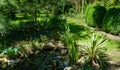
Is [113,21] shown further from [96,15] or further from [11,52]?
[11,52]

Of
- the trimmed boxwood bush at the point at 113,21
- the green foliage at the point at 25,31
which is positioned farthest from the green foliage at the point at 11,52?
the trimmed boxwood bush at the point at 113,21

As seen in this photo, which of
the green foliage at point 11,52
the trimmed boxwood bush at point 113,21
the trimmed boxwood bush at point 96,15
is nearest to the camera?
the green foliage at point 11,52

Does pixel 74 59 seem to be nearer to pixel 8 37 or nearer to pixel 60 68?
pixel 60 68

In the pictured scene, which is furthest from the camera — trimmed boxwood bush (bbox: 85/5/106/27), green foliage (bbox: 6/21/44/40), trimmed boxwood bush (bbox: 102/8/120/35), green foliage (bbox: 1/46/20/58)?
trimmed boxwood bush (bbox: 85/5/106/27)

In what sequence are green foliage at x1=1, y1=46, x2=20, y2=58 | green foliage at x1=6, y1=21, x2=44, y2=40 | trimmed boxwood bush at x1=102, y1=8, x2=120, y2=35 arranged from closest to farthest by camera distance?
green foliage at x1=1, y1=46, x2=20, y2=58 < green foliage at x1=6, y1=21, x2=44, y2=40 < trimmed boxwood bush at x1=102, y1=8, x2=120, y2=35

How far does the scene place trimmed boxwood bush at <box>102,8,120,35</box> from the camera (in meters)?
12.6

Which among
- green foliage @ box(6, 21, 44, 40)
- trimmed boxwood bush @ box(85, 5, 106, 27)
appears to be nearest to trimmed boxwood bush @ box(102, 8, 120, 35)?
trimmed boxwood bush @ box(85, 5, 106, 27)

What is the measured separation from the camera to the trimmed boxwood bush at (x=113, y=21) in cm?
1265

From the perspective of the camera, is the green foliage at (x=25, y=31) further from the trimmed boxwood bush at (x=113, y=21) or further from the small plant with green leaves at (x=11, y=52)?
the trimmed boxwood bush at (x=113, y=21)

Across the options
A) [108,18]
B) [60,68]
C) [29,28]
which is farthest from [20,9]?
[108,18]

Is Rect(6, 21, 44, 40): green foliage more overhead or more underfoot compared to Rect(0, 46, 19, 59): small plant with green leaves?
more overhead

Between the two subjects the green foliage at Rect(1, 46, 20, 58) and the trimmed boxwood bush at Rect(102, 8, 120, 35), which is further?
the trimmed boxwood bush at Rect(102, 8, 120, 35)

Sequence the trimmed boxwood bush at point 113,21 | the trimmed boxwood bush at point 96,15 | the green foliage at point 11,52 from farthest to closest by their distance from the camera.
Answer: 1. the trimmed boxwood bush at point 96,15
2. the trimmed boxwood bush at point 113,21
3. the green foliage at point 11,52

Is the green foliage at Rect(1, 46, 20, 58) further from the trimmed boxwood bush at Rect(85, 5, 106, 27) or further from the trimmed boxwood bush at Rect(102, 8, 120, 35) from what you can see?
the trimmed boxwood bush at Rect(85, 5, 106, 27)
